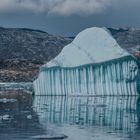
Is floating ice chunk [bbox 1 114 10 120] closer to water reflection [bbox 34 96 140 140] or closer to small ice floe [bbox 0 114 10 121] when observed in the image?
small ice floe [bbox 0 114 10 121]

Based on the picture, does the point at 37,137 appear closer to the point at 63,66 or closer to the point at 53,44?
the point at 63,66

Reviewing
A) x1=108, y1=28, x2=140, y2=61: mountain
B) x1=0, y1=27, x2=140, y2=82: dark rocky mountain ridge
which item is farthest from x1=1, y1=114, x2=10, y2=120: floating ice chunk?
x1=108, y1=28, x2=140, y2=61: mountain

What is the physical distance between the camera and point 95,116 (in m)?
22.1

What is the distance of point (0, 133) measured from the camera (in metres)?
17.2

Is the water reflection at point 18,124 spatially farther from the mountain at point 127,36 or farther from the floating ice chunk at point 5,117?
the mountain at point 127,36

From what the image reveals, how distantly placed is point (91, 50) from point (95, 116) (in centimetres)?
1260

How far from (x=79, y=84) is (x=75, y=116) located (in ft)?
39.0

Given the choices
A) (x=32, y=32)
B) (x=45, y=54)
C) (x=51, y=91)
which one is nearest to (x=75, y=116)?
(x=51, y=91)

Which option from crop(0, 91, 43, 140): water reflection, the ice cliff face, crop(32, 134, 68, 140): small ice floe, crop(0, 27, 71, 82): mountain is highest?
crop(0, 27, 71, 82): mountain

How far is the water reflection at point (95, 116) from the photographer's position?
17891mm

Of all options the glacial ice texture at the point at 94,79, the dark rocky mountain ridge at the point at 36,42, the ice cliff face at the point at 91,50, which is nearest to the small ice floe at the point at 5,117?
the glacial ice texture at the point at 94,79

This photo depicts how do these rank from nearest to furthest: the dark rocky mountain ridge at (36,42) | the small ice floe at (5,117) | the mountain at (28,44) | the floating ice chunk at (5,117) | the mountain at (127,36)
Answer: the small ice floe at (5,117) < the floating ice chunk at (5,117) < the dark rocky mountain ridge at (36,42) < the mountain at (28,44) < the mountain at (127,36)

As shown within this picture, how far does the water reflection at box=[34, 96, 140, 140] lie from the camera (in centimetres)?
1789

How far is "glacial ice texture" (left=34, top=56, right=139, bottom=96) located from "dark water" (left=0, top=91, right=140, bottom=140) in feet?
10.8
